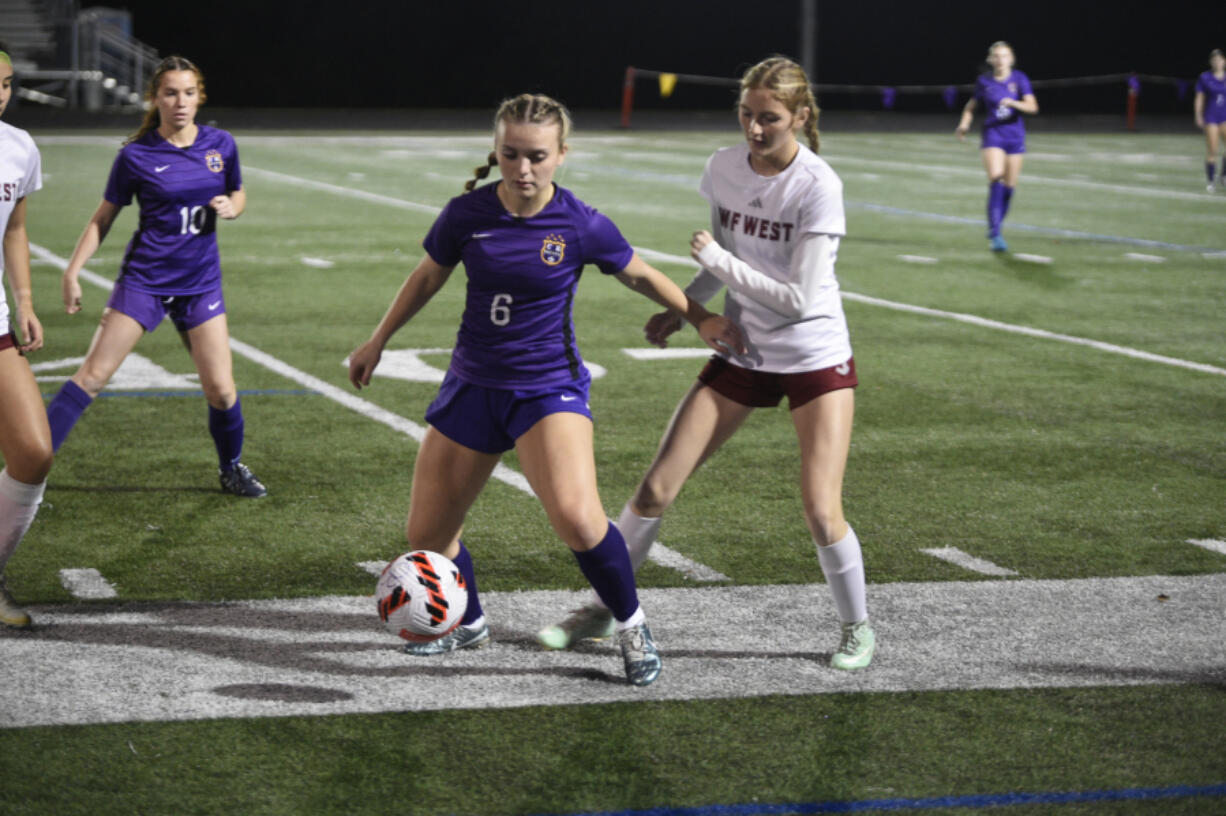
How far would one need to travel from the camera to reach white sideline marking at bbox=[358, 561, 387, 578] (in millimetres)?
6161

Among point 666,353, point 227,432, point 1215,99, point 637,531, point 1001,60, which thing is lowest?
point 666,353

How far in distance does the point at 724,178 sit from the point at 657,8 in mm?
48408

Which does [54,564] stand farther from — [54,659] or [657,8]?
[657,8]

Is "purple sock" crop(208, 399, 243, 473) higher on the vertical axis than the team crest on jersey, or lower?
lower

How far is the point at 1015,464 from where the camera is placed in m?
Answer: 8.09

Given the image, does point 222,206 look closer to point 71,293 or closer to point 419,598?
point 71,293

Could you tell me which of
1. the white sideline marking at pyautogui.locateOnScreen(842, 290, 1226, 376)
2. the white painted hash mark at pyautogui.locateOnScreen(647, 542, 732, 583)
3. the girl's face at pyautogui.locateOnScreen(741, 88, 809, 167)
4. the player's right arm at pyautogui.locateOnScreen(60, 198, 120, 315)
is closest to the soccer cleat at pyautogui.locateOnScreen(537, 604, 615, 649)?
the white painted hash mark at pyautogui.locateOnScreen(647, 542, 732, 583)

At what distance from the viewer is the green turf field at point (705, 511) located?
13.9 ft

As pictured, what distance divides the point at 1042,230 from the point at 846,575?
14.9 m

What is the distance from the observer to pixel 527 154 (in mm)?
4645

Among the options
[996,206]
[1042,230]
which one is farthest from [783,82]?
[1042,230]

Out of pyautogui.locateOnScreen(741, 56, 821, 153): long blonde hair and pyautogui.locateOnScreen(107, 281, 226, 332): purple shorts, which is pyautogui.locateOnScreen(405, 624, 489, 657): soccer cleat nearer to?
pyautogui.locateOnScreen(741, 56, 821, 153): long blonde hair

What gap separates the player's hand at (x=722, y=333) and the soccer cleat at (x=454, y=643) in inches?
48.6

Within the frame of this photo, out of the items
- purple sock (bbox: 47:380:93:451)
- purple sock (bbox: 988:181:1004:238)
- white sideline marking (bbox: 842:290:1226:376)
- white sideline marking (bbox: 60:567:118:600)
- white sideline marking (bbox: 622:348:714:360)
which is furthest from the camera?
purple sock (bbox: 988:181:1004:238)
